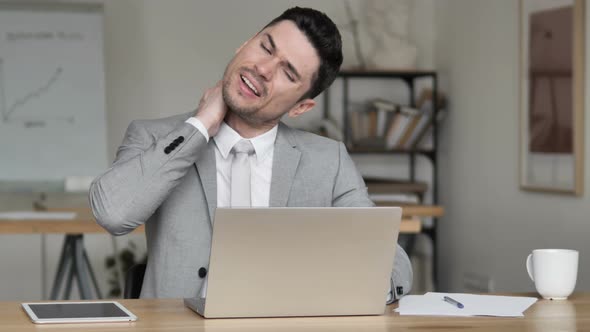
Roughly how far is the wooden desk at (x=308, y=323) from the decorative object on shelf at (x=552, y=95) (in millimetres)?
2319

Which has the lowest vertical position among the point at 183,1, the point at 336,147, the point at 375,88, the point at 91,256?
the point at 91,256

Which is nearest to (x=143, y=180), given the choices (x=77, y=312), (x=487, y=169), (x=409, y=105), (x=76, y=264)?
(x=77, y=312)

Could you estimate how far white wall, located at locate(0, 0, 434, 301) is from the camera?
16.7 feet

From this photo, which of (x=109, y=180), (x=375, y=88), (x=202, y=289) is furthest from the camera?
(x=375, y=88)

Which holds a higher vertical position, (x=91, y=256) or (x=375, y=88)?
(x=375, y=88)

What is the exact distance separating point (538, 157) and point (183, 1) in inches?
86.5

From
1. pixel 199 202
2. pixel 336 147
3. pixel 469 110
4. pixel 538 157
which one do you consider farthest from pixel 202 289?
→ pixel 469 110

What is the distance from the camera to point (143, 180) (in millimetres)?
1847

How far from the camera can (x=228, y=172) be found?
6.80ft

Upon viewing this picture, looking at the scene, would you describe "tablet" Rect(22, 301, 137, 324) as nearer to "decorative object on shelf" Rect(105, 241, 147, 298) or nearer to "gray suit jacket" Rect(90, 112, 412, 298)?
"gray suit jacket" Rect(90, 112, 412, 298)

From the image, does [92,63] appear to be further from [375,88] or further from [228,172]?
[228,172]

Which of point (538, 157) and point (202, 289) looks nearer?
point (202, 289)

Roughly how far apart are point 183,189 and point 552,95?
2.49 meters

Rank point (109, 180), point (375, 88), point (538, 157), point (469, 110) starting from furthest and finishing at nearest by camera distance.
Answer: point (375, 88)
point (469, 110)
point (538, 157)
point (109, 180)
